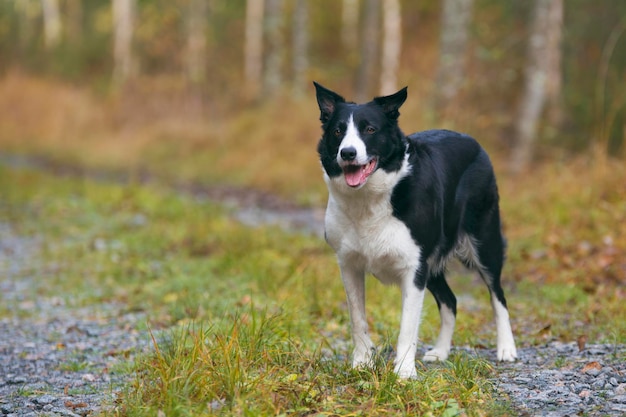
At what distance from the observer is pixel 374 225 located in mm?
4059

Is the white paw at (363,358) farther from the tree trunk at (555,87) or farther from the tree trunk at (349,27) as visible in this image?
the tree trunk at (349,27)

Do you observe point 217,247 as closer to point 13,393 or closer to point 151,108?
point 13,393

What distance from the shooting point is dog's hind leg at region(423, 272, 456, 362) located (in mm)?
4621

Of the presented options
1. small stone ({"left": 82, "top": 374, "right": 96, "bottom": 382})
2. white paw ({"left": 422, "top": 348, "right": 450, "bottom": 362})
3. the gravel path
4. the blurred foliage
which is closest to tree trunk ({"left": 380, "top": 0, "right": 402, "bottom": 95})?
the blurred foliage

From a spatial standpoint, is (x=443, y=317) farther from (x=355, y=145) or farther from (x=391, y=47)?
(x=391, y=47)

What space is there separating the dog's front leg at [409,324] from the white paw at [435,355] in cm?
52

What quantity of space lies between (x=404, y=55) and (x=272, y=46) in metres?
9.91

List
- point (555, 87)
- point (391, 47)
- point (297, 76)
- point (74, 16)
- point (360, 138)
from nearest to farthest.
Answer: point (360, 138) < point (555, 87) < point (297, 76) < point (391, 47) < point (74, 16)

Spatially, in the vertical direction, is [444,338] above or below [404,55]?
below

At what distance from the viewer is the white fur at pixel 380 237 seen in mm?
4027

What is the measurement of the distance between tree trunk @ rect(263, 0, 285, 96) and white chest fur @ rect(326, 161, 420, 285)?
1368 cm

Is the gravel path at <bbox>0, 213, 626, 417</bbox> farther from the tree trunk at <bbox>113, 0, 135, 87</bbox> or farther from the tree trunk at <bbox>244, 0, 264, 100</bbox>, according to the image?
the tree trunk at <bbox>244, 0, 264, 100</bbox>

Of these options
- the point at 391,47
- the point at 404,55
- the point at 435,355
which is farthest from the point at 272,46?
the point at 435,355

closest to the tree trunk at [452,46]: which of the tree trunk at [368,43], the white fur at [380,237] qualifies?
the tree trunk at [368,43]
